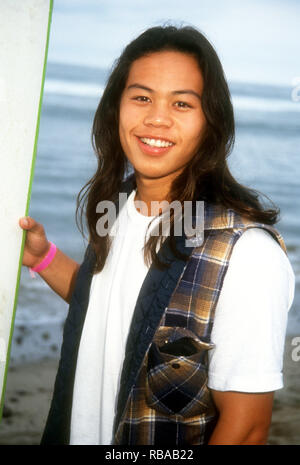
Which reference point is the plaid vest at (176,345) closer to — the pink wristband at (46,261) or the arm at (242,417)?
the arm at (242,417)

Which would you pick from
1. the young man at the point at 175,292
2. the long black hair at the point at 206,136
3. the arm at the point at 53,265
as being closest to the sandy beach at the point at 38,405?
the arm at the point at 53,265

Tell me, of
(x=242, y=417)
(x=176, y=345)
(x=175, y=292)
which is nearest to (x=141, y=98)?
(x=175, y=292)

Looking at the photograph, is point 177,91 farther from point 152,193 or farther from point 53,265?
point 53,265

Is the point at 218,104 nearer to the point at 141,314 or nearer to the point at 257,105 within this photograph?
the point at 141,314

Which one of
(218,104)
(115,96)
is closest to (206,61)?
(218,104)

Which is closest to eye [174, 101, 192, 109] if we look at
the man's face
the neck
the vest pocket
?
the man's face

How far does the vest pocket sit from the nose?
1.67ft

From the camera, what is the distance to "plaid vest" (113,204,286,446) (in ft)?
4.62

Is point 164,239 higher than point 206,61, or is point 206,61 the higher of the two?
point 206,61

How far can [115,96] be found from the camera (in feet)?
5.75

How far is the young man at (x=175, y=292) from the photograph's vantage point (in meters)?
1.35

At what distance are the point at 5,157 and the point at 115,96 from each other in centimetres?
37

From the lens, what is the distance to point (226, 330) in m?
1.35

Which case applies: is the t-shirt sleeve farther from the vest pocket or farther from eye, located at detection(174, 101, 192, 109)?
eye, located at detection(174, 101, 192, 109)
